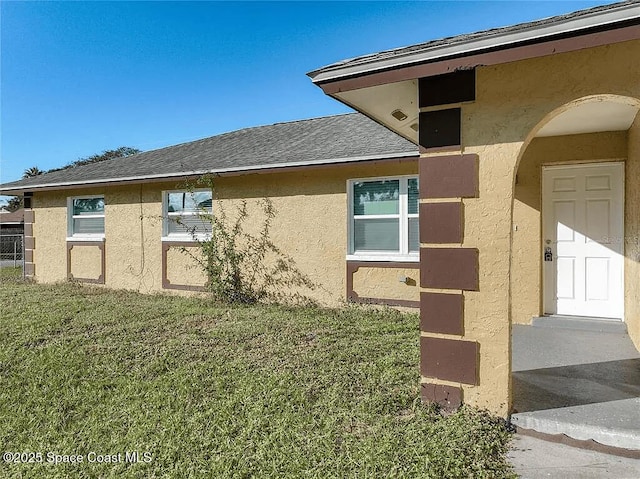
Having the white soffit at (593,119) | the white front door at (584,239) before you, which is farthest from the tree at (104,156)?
the white soffit at (593,119)

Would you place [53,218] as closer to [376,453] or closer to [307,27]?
[307,27]

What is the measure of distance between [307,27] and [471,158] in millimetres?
11145

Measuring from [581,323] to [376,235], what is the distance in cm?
367

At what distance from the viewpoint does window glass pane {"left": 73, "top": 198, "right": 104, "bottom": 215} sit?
1152cm

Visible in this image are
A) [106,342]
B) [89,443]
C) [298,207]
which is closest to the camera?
[89,443]

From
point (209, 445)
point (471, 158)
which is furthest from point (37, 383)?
point (471, 158)

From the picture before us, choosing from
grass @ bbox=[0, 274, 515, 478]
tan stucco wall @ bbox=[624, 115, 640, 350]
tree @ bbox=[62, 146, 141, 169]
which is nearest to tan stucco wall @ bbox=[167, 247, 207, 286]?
grass @ bbox=[0, 274, 515, 478]

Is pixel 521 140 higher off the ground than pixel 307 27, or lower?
lower

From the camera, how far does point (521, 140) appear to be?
297 cm

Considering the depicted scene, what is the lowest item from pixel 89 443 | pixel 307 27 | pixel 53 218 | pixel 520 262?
pixel 89 443

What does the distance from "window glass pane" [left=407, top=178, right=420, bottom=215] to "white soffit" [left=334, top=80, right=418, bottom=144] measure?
2.72 m

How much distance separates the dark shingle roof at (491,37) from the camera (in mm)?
2496

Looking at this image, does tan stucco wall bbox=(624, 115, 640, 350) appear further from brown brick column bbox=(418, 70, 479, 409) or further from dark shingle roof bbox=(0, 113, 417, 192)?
dark shingle roof bbox=(0, 113, 417, 192)

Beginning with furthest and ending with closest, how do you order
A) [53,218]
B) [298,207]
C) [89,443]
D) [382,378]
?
[53,218] → [298,207] → [382,378] → [89,443]
